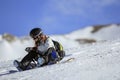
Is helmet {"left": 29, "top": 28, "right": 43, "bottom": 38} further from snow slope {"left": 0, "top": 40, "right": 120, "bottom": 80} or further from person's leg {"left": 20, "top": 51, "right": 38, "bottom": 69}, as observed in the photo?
snow slope {"left": 0, "top": 40, "right": 120, "bottom": 80}

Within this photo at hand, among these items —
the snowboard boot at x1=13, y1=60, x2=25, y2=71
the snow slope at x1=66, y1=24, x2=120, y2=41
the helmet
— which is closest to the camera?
the snowboard boot at x1=13, y1=60, x2=25, y2=71

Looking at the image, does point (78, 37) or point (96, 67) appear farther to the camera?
point (78, 37)

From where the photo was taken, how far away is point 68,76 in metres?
9.02

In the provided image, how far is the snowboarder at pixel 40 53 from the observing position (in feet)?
39.5

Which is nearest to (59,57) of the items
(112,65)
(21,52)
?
(112,65)

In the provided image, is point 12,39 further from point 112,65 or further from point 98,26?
point 112,65

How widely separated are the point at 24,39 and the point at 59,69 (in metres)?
60.0

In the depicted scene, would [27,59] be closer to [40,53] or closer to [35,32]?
[40,53]

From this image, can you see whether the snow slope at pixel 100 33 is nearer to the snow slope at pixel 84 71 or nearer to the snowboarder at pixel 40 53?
the snowboarder at pixel 40 53

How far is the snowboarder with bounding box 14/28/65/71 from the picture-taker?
12.0 meters

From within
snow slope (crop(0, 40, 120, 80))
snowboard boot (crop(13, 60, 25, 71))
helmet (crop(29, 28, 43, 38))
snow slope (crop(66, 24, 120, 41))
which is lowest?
snow slope (crop(0, 40, 120, 80))

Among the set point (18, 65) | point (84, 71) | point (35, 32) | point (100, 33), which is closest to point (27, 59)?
point (18, 65)

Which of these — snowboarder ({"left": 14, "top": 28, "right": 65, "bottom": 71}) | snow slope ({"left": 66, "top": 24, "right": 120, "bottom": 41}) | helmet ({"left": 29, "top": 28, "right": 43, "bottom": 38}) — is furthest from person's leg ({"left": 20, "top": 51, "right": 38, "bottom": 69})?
snow slope ({"left": 66, "top": 24, "right": 120, "bottom": 41})

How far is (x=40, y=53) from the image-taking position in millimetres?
12320
